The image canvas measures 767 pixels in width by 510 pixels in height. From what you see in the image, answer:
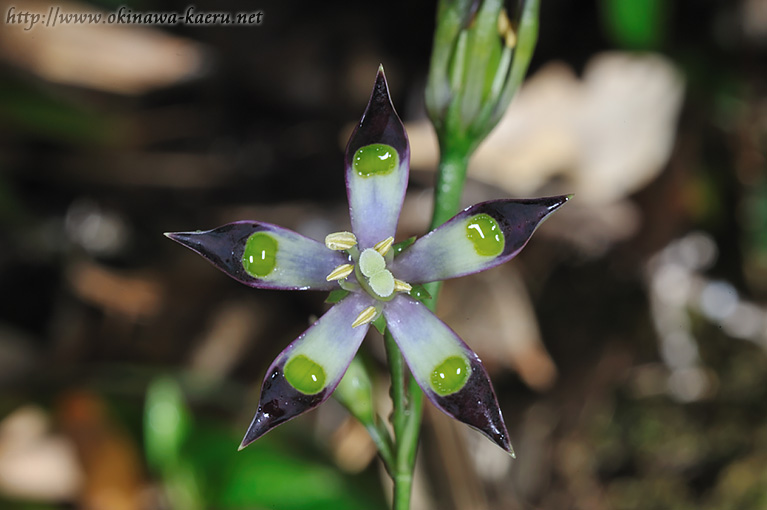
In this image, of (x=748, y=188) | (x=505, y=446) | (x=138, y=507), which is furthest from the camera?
(x=748, y=188)

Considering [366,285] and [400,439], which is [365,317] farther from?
[400,439]

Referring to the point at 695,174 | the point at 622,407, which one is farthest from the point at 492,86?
the point at 695,174

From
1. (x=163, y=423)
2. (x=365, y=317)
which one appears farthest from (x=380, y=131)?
(x=163, y=423)

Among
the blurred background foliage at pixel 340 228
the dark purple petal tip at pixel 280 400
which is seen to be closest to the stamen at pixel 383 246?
the dark purple petal tip at pixel 280 400

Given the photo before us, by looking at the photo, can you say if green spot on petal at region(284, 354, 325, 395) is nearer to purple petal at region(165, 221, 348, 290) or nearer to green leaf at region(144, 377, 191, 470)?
purple petal at region(165, 221, 348, 290)

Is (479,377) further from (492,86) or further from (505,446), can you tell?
(492,86)

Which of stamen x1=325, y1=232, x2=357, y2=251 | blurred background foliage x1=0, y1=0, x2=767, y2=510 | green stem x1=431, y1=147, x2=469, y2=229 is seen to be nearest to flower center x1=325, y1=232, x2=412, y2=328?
stamen x1=325, y1=232, x2=357, y2=251

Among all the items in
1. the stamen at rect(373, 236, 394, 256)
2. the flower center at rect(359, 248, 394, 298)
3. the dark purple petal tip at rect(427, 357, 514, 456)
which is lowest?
the dark purple petal tip at rect(427, 357, 514, 456)
